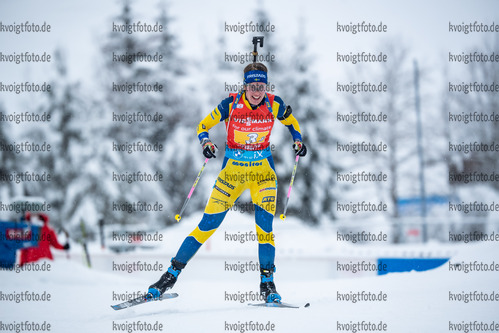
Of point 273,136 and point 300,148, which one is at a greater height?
point 273,136

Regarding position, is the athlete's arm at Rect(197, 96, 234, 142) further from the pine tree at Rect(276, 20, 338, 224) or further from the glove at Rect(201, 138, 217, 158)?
the pine tree at Rect(276, 20, 338, 224)

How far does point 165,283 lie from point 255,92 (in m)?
2.24

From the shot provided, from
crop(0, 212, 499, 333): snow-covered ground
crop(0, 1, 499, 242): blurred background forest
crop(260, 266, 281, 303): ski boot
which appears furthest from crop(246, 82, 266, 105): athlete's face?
crop(0, 1, 499, 242): blurred background forest

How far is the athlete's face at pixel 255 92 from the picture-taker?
15.9 feet

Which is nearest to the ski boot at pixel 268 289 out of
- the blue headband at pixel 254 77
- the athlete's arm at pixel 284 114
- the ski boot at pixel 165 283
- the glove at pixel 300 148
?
the ski boot at pixel 165 283

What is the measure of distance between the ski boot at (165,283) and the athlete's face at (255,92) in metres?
1.94

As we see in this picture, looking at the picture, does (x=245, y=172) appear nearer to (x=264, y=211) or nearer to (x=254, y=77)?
→ (x=264, y=211)

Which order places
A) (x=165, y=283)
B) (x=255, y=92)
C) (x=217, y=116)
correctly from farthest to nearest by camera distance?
1. (x=217, y=116)
2. (x=255, y=92)
3. (x=165, y=283)

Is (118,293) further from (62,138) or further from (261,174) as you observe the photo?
(62,138)

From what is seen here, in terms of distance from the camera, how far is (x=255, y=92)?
4.86 metres

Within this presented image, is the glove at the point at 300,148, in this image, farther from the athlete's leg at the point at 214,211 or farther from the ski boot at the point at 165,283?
the ski boot at the point at 165,283

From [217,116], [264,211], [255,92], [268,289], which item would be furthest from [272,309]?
[255,92]

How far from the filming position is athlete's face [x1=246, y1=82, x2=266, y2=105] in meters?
4.86

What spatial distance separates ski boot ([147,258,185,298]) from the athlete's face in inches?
76.5
